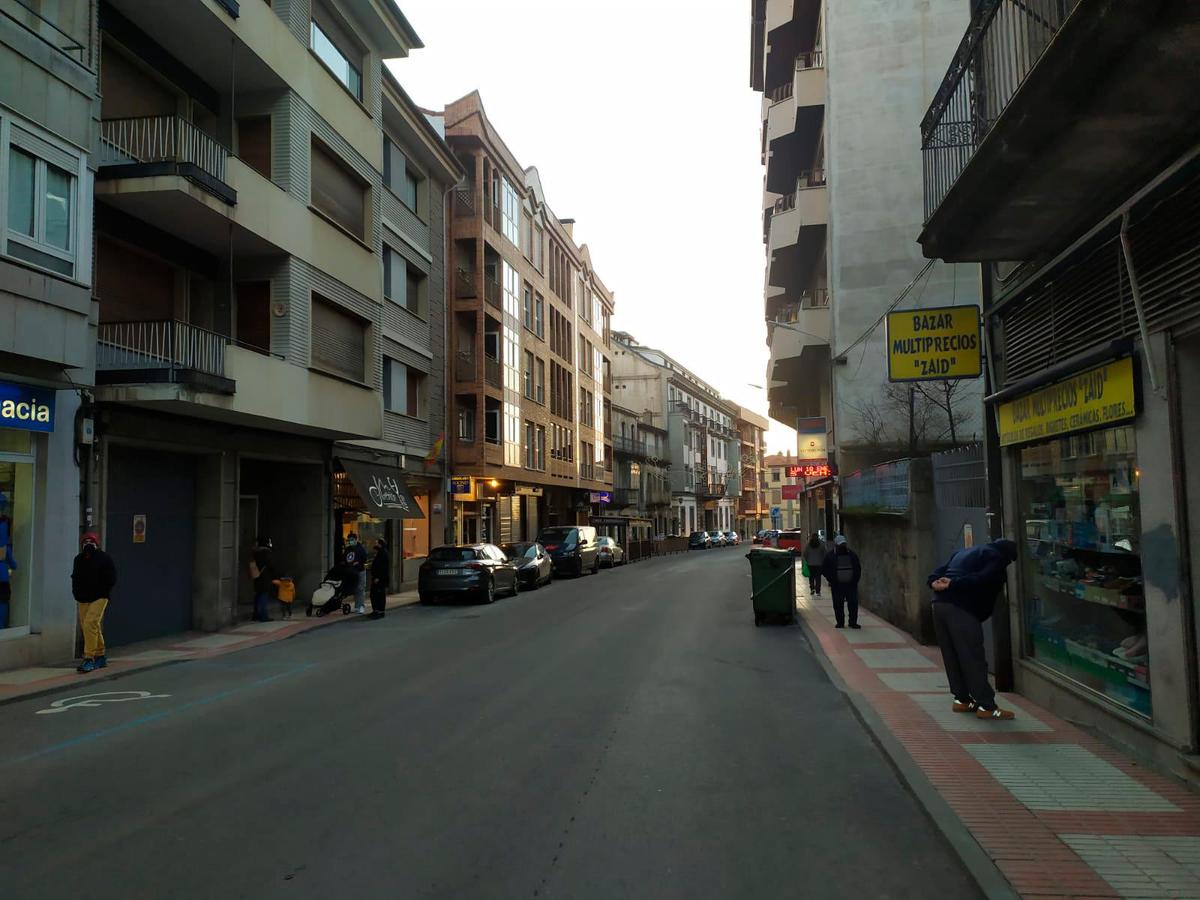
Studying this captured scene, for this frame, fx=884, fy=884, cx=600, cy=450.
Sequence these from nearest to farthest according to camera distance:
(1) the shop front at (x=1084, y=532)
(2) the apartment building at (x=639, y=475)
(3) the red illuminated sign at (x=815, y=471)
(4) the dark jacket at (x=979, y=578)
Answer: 1. (1) the shop front at (x=1084, y=532)
2. (4) the dark jacket at (x=979, y=578)
3. (3) the red illuminated sign at (x=815, y=471)
4. (2) the apartment building at (x=639, y=475)

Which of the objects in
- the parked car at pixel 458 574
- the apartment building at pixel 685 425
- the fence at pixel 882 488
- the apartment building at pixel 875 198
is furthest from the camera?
the apartment building at pixel 685 425

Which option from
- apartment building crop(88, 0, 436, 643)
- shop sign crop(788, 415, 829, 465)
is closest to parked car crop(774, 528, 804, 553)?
shop sign crop(788, 415, 829, 465)

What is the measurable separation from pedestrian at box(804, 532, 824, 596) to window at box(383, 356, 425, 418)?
11.4 m

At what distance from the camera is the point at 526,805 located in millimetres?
5531

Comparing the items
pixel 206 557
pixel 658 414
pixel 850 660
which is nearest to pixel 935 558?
pixel 850 660

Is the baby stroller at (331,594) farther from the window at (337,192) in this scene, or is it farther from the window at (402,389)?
the window at (337,192)

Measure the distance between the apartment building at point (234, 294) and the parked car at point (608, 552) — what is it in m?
17.0

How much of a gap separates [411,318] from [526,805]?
20850 millimetres

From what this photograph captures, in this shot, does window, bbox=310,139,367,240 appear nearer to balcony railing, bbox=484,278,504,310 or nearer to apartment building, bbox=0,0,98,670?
apartment building, bbox=0,0,98,670

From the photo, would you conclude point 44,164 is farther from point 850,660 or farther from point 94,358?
point 850,660

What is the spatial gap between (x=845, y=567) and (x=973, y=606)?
743 centimetres

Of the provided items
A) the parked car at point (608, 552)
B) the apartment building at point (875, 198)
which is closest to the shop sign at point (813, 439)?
the apartment building at point (875, 198)

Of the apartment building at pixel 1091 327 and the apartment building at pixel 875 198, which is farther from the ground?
the apartment building at pixel 875 198

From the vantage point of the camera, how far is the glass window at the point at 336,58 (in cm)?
1861
